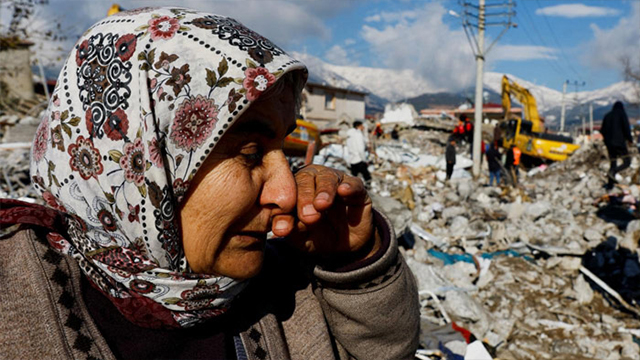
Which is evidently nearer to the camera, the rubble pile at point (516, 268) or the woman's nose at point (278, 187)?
the woman's nose at point (278, 187)

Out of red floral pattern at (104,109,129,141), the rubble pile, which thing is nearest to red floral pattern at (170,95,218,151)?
red floral pattern at (104,109,129,141)

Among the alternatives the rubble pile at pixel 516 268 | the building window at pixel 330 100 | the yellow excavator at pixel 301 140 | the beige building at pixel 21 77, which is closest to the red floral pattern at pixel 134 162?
the rubble pile at pixel 516 268

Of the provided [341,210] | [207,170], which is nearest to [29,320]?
[207,170]

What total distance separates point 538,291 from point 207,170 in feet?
18.7

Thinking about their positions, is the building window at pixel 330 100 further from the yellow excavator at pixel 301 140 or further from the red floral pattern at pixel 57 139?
the red floral pattern at pixel 57 139

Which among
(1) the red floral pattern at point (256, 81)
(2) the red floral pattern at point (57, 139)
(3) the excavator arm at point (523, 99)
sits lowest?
(2) the red floral pattern at point (57, 139)

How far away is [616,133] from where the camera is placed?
33.4ft

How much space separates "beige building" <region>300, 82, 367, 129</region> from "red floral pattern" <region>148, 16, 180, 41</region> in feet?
98.7

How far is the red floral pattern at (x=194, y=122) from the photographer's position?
1.05 meters

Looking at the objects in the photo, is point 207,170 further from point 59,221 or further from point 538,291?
point 538,291

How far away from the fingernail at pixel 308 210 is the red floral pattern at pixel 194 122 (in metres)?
0.34

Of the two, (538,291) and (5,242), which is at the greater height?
(5,242)

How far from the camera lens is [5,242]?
1114 millimetres

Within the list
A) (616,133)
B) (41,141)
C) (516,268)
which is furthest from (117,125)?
(616,133)
